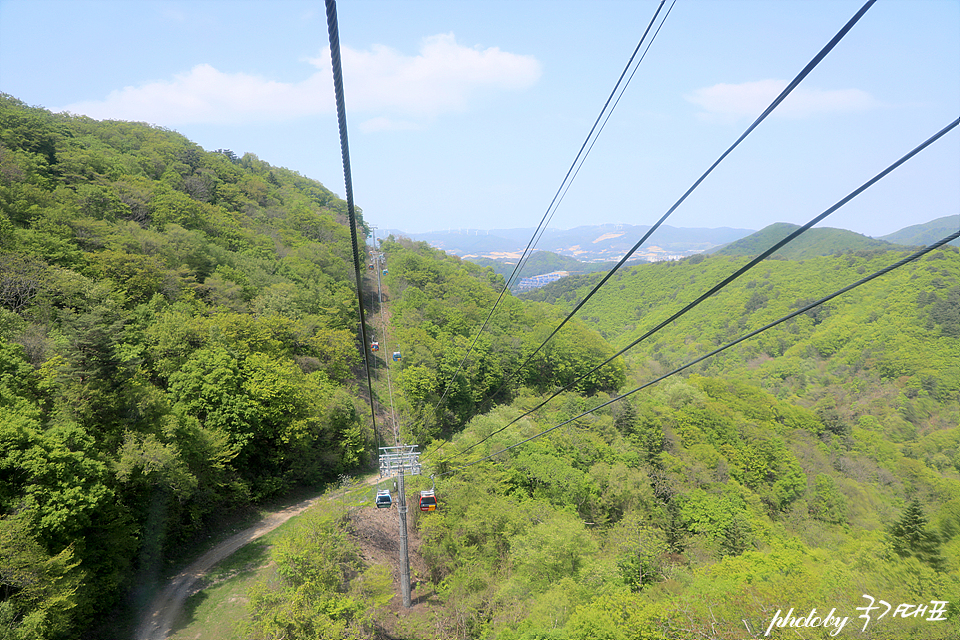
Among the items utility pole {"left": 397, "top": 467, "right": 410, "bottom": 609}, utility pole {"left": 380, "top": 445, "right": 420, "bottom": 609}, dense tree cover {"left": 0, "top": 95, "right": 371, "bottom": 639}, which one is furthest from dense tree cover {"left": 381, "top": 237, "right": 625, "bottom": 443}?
utility pole {"left": 397, "top": 467, "right": 410, "bottom": 609}

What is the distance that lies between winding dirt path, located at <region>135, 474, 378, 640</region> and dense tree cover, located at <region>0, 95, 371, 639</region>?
1.11 m

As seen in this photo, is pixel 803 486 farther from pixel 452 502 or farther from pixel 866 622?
pixel 452 502

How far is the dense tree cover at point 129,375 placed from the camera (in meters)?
13.7

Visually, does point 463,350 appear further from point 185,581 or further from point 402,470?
point 185,581

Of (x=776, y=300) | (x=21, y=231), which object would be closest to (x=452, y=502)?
(x=21, y=231)

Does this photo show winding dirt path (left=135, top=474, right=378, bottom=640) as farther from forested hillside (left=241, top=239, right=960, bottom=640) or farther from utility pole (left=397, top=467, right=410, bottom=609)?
utility pole (left=397, top=467, right=410, bottom=609)

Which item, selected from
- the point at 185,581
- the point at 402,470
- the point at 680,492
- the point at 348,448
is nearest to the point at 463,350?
the point at 348,448

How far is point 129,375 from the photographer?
736 inches

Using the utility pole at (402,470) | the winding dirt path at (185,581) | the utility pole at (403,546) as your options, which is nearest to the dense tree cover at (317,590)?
the utility pole at (403,546)

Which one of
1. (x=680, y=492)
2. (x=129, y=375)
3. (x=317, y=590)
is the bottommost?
(x=680, y=492)

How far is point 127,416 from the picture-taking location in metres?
17.9

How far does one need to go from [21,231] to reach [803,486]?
6053cm

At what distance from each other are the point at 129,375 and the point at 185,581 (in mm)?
8434

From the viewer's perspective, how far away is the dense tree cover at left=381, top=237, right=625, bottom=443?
3956 cm
